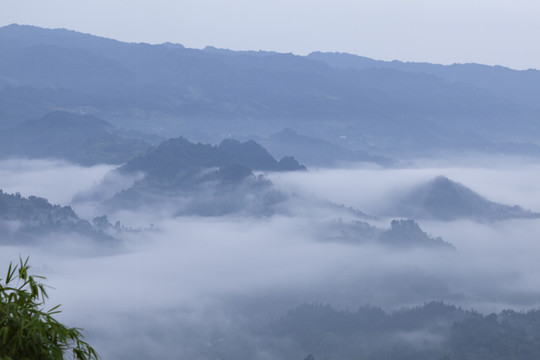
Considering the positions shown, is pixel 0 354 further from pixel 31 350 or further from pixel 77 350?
pixel 77 350

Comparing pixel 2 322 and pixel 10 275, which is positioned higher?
pixel 10 275

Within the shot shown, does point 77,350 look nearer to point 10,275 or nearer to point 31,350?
point 31,350

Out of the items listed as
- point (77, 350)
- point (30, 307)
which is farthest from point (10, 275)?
point (77, 350)

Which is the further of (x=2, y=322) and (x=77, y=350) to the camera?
(x=77, y=350)

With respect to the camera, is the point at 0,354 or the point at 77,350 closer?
the point at 0,354

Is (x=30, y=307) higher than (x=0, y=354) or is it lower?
higher

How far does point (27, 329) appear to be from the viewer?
20266mm

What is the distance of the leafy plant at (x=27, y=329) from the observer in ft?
65.8

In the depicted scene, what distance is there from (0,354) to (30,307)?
65.7 inches

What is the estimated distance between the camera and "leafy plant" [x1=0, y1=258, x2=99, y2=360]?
65.8 feet

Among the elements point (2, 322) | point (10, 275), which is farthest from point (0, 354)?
point (10, 275)

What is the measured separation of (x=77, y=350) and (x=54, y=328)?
1.51 m

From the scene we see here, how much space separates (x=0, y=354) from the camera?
20.0 metres

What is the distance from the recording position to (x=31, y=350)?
2077cm
